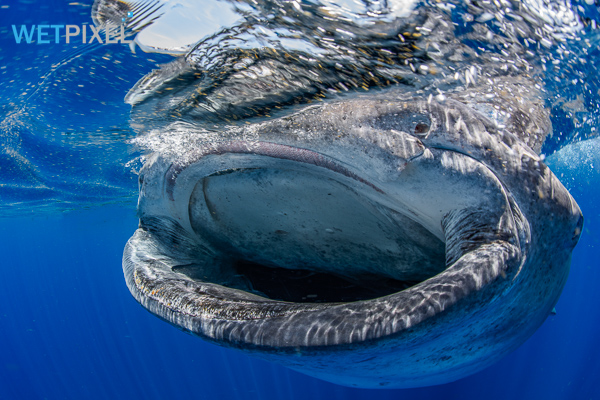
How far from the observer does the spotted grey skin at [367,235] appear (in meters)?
1.09

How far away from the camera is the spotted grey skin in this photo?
1086 mm

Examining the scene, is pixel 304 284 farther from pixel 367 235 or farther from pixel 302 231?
pixel 367 235

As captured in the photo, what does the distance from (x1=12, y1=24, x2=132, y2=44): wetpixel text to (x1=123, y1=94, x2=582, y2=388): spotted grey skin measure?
1.59 metres

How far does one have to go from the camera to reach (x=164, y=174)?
214 cm

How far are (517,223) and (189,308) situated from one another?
137cm

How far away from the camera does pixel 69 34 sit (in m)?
3.16

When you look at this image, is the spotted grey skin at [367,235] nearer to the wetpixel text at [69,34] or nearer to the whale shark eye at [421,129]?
the whale shark eye at [421,129]

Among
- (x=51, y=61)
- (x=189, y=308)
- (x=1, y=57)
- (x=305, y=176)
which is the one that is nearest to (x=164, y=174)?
(x=305, y=176)

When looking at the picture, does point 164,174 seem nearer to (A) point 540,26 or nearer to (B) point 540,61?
(A) point 540,26

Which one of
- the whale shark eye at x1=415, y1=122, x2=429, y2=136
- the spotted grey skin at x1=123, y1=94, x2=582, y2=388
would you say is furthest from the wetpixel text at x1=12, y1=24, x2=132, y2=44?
the whale shark eye at x1=415, y1=122, x2=429, y2=136

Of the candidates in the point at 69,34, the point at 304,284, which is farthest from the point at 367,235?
the point at 69,34

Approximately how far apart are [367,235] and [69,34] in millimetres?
3210

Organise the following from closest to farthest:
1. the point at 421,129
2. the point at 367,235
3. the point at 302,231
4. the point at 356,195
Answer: the point at 421,129 → the point at 356,195 → the point at 367,235 → the point at 302,231

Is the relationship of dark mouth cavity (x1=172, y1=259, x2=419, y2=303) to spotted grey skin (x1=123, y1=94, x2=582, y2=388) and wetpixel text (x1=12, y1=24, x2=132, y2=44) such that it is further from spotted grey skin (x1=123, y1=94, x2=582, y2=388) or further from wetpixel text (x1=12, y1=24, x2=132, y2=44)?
wetpixel text (x1=12, y1=24, x2=132, y2=44)
